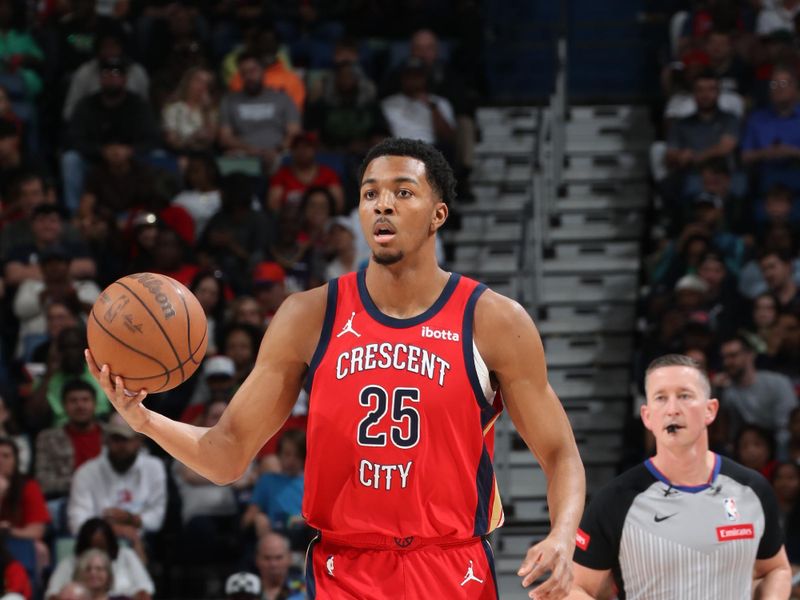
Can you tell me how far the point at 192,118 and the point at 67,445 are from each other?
4.14 metres

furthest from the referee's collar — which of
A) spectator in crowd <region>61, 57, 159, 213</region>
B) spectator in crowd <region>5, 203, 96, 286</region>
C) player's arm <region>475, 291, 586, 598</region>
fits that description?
spectator in crowd <region>61, 57, 159, 213</region>

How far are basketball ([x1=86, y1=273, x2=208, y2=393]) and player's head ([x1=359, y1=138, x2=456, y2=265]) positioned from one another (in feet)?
2.09

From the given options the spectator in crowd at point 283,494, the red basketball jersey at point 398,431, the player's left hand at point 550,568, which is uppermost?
the red basketball jersey at point 398,431

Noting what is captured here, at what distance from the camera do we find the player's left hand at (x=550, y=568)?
4047mm

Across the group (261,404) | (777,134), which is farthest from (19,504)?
(777,134)

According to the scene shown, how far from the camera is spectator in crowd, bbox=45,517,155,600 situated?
8.88m

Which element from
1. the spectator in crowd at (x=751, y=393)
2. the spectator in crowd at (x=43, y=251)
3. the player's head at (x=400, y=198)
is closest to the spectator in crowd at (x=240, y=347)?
the spectator in crowd at (x=43, y=251)

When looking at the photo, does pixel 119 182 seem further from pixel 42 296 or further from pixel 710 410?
pixel 710 410

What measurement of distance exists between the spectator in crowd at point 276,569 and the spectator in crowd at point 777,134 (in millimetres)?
5726

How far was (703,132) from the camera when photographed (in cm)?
1264

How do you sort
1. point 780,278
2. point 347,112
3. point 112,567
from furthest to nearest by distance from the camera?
point 347,112
point 780,278
point 112,567

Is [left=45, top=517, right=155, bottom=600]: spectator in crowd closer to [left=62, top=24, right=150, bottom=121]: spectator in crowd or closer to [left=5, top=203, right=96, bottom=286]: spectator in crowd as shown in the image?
[left=5, top=203, right=96, bottom=286]: spectator in crowd

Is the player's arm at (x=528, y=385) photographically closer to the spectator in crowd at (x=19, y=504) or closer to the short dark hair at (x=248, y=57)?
the spectator in crowd at (x=19, y=504)

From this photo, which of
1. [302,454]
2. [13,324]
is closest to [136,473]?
[302,454]
